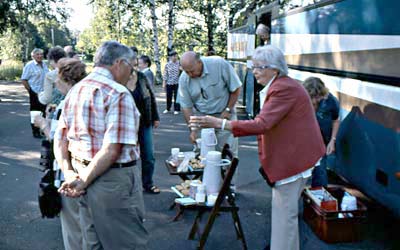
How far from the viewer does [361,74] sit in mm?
4570

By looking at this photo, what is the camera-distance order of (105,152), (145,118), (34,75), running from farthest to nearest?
(34,75), (145,118), (105,152)

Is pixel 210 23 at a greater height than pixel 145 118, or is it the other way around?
pixel 210 23

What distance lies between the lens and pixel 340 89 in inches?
203

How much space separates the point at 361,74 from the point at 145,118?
2577 millimetres

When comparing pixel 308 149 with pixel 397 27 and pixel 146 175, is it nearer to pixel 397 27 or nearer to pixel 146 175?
pixel 397 27

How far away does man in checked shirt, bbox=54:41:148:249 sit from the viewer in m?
2.59

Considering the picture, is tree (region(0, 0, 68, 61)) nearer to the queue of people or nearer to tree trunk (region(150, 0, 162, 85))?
tree trunk (region(150, 0, 162, 85))

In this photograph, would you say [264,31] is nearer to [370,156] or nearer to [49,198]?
[370,156]

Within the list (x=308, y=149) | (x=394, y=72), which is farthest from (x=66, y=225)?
(x=394, y=72)

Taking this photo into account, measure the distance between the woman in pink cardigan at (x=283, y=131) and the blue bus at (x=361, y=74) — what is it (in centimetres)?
113

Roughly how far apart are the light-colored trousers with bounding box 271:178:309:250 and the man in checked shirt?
1.07 m

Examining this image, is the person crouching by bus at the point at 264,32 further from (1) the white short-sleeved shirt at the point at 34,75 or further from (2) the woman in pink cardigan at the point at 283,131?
(2) the woman in pink cardigan at the point at 283,131

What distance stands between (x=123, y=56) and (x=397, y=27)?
248 cm

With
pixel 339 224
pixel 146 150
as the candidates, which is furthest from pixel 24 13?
pixel 339 224
